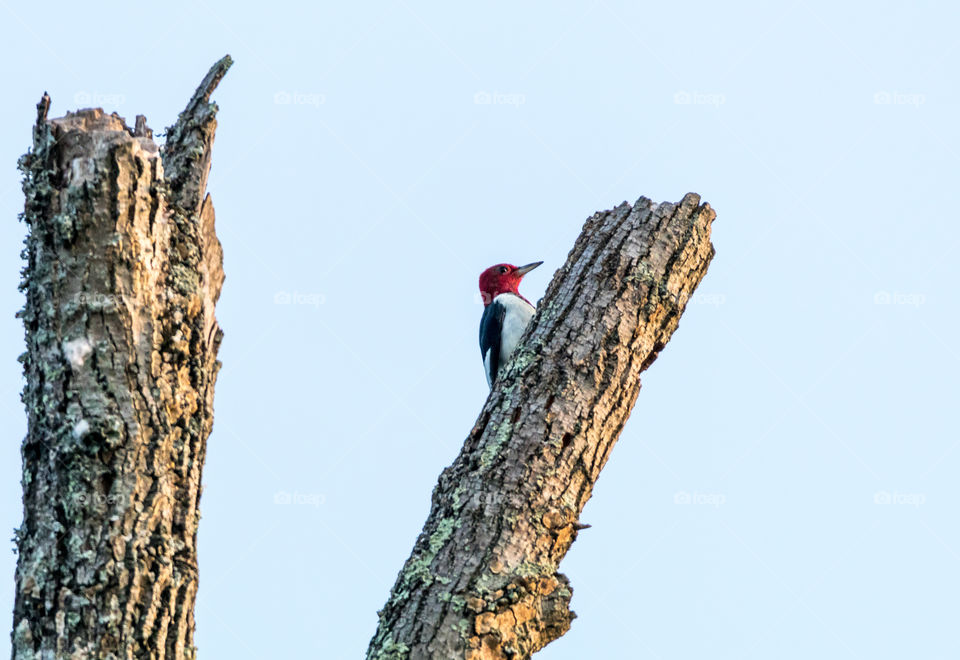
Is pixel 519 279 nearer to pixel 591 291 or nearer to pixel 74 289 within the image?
pixel 591 291

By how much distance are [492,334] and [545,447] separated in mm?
3948

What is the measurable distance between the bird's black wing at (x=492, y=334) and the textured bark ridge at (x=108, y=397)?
439cm

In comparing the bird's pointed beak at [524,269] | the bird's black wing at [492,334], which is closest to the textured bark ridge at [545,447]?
the bird's black wing at [492,334]

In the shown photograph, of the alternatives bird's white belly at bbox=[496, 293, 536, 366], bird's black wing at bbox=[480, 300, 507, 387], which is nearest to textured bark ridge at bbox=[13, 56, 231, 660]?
bird's white belly at bbox=[496, 293, 536, 366]

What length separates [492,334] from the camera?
7266 millimetres

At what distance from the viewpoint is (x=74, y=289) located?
267 cm

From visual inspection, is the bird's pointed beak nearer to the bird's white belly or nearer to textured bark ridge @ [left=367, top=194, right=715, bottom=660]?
the bird's white belly

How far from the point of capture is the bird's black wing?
283 inches

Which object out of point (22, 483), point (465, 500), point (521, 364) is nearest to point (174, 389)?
point (22, 483)

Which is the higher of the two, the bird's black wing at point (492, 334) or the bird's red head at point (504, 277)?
the bird's red head at point (504, 277)

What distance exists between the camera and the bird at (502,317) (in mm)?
7074

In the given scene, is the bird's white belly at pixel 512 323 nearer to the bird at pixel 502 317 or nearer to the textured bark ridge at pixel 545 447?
the bird at pixel 502 317

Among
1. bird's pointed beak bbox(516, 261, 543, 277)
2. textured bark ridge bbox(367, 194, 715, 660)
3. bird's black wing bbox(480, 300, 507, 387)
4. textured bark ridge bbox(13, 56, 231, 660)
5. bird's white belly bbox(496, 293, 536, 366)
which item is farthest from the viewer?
bird's pointed beak bbox(516, 261, 543, 277)

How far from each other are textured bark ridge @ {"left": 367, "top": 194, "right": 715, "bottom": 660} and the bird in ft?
9.34
